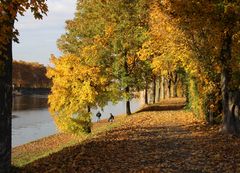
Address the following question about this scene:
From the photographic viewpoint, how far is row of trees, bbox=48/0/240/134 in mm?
18281

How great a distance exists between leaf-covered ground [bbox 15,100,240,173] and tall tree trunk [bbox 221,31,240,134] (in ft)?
2.00

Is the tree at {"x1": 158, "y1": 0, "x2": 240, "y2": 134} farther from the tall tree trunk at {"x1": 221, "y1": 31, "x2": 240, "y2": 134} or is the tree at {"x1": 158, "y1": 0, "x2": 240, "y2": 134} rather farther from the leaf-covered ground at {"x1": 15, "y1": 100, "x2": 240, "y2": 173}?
the leaf-covered ground at {"x1": 15, "y1": 100, "x2": 240, "y2": 173}

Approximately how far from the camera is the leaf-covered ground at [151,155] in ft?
40.5

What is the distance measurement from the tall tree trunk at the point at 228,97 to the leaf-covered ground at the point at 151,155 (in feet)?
2.00

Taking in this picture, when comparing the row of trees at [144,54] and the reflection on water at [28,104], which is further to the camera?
the reflection on water at [28,104]

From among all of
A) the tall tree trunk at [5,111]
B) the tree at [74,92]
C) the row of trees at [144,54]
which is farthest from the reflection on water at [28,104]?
the tall tree trunk at [5,111]

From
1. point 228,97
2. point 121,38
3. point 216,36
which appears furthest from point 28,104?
point 216,36

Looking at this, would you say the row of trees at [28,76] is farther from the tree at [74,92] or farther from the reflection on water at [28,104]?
the tree at [74,92]

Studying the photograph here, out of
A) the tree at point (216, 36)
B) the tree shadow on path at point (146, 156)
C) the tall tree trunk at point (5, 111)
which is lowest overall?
the tree shadow on path at point (146, 156)

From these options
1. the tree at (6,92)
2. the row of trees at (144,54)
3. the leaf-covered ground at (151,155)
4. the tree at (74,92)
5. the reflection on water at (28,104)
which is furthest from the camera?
the reflection on water at (28,104)

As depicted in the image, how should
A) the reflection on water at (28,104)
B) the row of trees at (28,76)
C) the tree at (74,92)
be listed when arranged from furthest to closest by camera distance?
the row of trees at (28,76)
the reflection on water at (28,104)
the tree at (74,92)

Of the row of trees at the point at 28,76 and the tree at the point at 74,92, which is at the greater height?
the row of trees at the point at 28,76

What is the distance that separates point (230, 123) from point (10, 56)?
10.8 meters

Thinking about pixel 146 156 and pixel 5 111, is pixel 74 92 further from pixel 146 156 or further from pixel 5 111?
pixel 5 111
